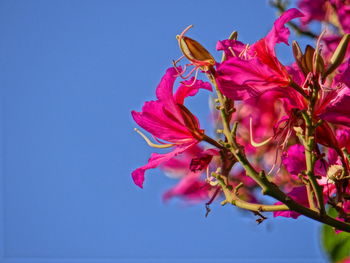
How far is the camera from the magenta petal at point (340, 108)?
854 mm

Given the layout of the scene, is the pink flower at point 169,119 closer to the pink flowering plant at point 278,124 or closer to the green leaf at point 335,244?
the pink flowering plant at point 278,124

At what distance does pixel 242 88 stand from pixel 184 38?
0.11m

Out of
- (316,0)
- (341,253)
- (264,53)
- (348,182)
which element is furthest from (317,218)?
(316,0)

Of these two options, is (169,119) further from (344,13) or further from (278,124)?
(344,13)

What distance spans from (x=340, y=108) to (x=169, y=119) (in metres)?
0.26

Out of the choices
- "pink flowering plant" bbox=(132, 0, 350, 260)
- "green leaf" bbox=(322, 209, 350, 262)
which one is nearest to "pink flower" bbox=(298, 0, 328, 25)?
"green leaf" bbox=(322, 209, 350, 262)

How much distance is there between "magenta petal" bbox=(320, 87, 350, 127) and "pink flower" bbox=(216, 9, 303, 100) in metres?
0.07

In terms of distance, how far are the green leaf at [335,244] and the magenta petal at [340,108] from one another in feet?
1.24

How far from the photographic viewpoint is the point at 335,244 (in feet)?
3.98

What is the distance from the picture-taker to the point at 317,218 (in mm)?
772

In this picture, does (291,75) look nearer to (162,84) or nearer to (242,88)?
(242,88)

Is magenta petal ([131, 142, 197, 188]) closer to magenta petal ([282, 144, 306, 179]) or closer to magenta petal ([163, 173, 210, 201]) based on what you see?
magenta petal ([282, 144, 306, 179])

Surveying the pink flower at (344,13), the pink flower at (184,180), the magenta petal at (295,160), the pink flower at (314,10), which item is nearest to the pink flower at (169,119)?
the magenta petal at (295,160)

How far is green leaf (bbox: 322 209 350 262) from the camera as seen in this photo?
3.87ft
